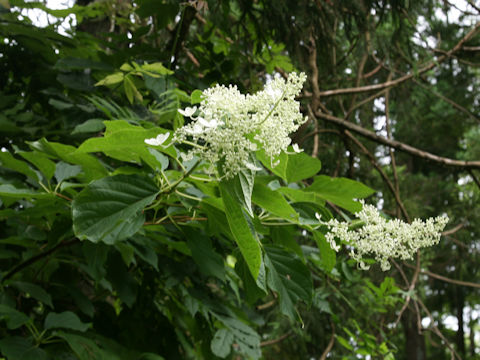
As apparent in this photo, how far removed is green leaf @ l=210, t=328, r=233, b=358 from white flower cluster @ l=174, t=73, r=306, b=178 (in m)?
1.13

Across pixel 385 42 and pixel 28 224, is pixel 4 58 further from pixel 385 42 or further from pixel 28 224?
pixel 385 42

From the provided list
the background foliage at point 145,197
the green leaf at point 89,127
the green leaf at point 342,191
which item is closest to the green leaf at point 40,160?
the background foliage at point 145,197

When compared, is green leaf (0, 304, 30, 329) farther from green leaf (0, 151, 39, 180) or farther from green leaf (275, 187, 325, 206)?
green leaf (275, 187, 325, 206)

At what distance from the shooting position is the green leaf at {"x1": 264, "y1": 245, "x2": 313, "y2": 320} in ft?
3.70

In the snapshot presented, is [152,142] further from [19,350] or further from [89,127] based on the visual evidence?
[19,350]

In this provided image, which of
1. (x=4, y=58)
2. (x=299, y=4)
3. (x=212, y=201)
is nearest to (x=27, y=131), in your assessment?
(x=4, y=58)

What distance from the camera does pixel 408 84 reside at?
4.93 meters

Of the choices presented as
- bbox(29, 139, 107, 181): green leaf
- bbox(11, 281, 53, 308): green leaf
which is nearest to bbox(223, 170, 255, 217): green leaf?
bbox(29, 139, 107, 181): green leaf

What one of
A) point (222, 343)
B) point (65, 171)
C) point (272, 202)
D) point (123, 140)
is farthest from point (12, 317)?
point (272, 202)

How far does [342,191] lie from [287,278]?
0.29 m

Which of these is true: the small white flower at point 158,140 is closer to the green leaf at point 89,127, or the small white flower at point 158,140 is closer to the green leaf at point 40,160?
the green leaf at point 40,160

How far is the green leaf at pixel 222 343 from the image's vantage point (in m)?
1.75

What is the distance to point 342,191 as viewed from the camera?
1.26m

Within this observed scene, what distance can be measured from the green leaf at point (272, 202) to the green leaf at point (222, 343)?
972 millimetres
